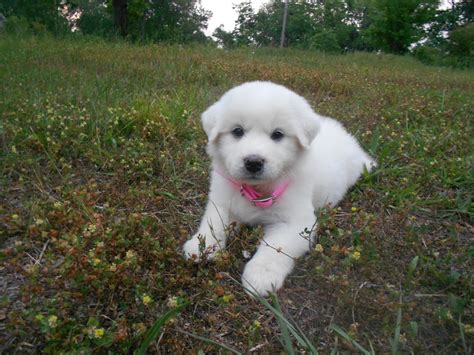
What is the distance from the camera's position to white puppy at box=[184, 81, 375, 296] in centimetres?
210

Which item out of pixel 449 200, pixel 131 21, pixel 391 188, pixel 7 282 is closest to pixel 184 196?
pixel 7 282

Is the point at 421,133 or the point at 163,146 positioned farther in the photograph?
the point at 421,133

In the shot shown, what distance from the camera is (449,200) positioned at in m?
2.64

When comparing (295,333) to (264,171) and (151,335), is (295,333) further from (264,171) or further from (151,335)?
(264,171)

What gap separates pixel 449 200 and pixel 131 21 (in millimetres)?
14855

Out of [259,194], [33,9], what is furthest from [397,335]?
[33,9]

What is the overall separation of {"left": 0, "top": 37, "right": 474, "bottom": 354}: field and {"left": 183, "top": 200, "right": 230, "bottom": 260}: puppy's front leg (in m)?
0.06

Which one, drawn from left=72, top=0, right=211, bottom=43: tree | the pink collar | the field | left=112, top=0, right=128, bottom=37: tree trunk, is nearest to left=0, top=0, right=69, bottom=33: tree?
left=72, top=0, right=211, bottom=43: tree

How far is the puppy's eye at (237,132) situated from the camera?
230 cm

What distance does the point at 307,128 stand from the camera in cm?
233

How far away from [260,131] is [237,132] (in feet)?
0.47

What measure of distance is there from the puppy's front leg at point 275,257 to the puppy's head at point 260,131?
0.97 feet

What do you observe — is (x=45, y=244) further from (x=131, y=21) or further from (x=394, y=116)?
(x=131, y=21)

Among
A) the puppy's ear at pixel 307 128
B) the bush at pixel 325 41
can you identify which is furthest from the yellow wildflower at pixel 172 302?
the bush at pixel 325 41
